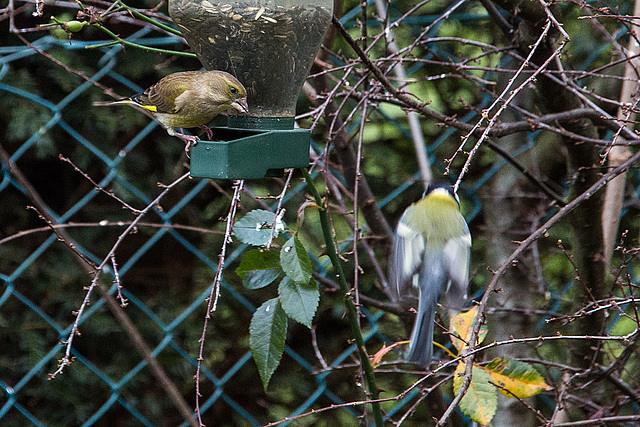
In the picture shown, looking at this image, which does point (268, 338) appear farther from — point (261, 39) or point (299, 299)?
point (261, 39)

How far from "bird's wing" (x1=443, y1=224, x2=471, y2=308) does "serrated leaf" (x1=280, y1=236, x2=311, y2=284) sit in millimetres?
502

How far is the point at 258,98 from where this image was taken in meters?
1.54

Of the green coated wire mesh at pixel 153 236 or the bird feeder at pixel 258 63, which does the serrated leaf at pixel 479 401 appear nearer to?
the bird feeder at pixel 258 63

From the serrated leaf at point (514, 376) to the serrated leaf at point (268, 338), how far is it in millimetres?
476

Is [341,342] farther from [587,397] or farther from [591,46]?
[591,46]

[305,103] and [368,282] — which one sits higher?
[305,103]

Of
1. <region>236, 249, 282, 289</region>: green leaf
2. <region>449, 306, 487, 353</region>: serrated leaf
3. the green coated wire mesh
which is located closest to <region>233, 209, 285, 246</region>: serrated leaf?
<region>236, 249, 282, 289</region>: green leaf

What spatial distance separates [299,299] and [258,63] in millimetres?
543

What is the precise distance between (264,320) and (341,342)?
2004 mm

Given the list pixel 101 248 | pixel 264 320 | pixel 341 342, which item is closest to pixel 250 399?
pixel 341 342

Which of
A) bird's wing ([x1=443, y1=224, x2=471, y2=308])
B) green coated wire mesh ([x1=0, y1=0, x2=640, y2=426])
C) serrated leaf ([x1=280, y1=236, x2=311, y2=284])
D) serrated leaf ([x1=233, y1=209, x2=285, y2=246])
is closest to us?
serrated leaf ([x1=280, y1=236, x2=311, y2=284])

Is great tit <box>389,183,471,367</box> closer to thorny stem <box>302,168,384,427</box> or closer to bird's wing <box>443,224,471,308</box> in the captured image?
bird's wing <box>443,224,471,308</box>

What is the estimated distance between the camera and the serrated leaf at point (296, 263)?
1300 mm

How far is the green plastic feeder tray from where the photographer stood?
1349mm
